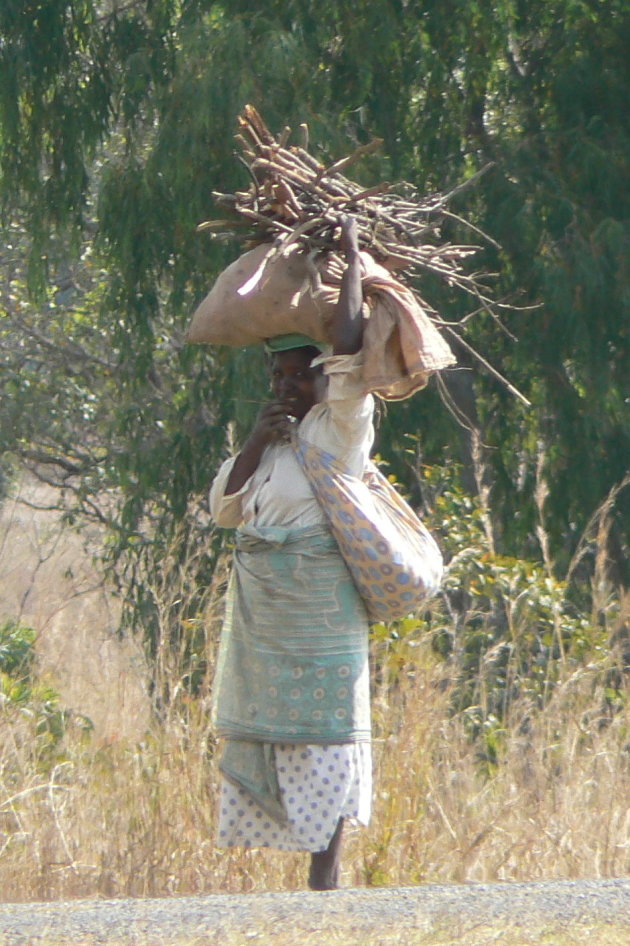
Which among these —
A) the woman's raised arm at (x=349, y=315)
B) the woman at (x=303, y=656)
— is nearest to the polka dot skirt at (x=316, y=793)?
the woman at (x=303, y=656)

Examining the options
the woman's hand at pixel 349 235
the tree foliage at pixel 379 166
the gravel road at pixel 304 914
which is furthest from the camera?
the tree foliage at pixel 379 166

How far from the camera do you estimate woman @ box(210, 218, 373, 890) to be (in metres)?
3.56

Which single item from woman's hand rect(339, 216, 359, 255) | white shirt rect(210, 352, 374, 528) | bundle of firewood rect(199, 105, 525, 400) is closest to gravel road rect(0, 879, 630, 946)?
white shirt rect(210, 352, 374, 528)

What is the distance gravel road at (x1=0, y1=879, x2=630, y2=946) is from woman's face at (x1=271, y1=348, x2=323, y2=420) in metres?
1.20

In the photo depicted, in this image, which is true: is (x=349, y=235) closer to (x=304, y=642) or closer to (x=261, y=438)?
(x=261, y=438)

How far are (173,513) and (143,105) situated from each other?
2.13 meters

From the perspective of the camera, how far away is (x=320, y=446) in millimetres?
3604

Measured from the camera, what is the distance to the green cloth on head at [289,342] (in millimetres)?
3748

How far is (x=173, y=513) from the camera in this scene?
25.5ft

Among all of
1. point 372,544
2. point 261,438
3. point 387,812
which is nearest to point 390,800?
point 387,812

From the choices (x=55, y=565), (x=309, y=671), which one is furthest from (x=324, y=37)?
(x=55, y=565)

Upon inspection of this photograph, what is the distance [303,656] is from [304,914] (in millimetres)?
726

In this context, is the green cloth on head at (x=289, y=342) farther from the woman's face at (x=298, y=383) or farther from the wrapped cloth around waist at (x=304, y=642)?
the wrapped cloth around waist at (x=304, y=642)

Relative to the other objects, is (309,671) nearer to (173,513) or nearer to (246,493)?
(246,493)
